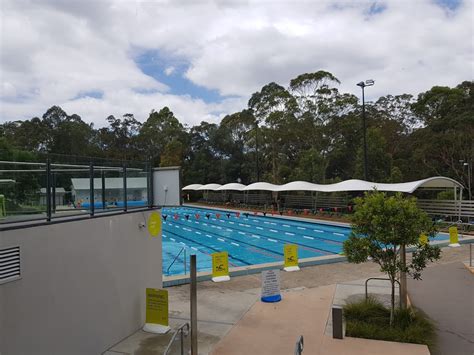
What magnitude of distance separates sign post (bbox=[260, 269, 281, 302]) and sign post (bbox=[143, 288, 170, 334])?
236cm

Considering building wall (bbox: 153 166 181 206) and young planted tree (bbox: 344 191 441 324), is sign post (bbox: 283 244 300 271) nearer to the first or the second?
young planted tree (bbox: 344 191 441 324)

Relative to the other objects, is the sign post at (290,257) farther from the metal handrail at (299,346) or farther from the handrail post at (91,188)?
the metal handrail at (299,346)

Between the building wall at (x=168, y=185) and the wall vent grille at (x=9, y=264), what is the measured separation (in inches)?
124

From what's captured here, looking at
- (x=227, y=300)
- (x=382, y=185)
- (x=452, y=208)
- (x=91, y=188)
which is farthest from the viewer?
(x=382, y=185)

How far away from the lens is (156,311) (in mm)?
6828

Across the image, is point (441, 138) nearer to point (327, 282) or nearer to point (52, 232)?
point (327, 282)

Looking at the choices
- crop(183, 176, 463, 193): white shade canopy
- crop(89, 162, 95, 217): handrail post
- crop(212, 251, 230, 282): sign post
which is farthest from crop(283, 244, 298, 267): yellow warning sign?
crop(89, 162, 95, 217): handrail post

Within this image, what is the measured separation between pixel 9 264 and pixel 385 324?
6.13 metres

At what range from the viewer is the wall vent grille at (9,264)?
13.9ft

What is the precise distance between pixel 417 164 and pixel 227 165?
26.8m

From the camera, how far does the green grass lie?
6320 millimetres

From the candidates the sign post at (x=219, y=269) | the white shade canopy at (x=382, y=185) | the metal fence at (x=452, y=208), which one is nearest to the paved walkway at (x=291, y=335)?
the sign post at (x=219, y=269)

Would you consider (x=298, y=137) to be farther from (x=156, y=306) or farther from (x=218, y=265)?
(x=156, y=306)

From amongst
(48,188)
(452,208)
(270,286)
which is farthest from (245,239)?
(48,188)
